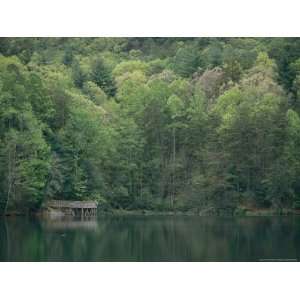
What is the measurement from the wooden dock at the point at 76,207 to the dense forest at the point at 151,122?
68 cm

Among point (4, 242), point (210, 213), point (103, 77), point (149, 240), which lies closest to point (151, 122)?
point (103, 77)

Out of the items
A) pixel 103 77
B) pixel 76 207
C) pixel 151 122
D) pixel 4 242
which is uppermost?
pixel 103 77

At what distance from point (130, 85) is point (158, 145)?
250 inches

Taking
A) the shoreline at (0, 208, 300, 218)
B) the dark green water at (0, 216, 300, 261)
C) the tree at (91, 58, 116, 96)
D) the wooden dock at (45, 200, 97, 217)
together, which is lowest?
the shoreline at (0, 208, 300, 218)

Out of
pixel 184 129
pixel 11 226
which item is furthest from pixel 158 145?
pixel 11 226

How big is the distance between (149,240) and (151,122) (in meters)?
23.5

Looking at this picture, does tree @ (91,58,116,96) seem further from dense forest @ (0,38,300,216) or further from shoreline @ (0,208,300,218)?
shoreline @ (0,208,300,218)

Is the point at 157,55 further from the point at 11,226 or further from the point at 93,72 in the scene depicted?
the point at 11,226

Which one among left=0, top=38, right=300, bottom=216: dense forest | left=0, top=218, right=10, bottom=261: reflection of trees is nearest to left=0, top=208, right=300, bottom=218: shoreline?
left=0, top=38, right=300, bottom=216: dense forest

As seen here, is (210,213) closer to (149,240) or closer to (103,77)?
(103,77)

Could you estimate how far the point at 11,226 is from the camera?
113ft

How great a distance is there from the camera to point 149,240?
2994 cm

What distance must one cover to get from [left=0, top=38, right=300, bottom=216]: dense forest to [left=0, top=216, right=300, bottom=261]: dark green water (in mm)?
5226

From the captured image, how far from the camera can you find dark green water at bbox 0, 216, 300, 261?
25.1m
